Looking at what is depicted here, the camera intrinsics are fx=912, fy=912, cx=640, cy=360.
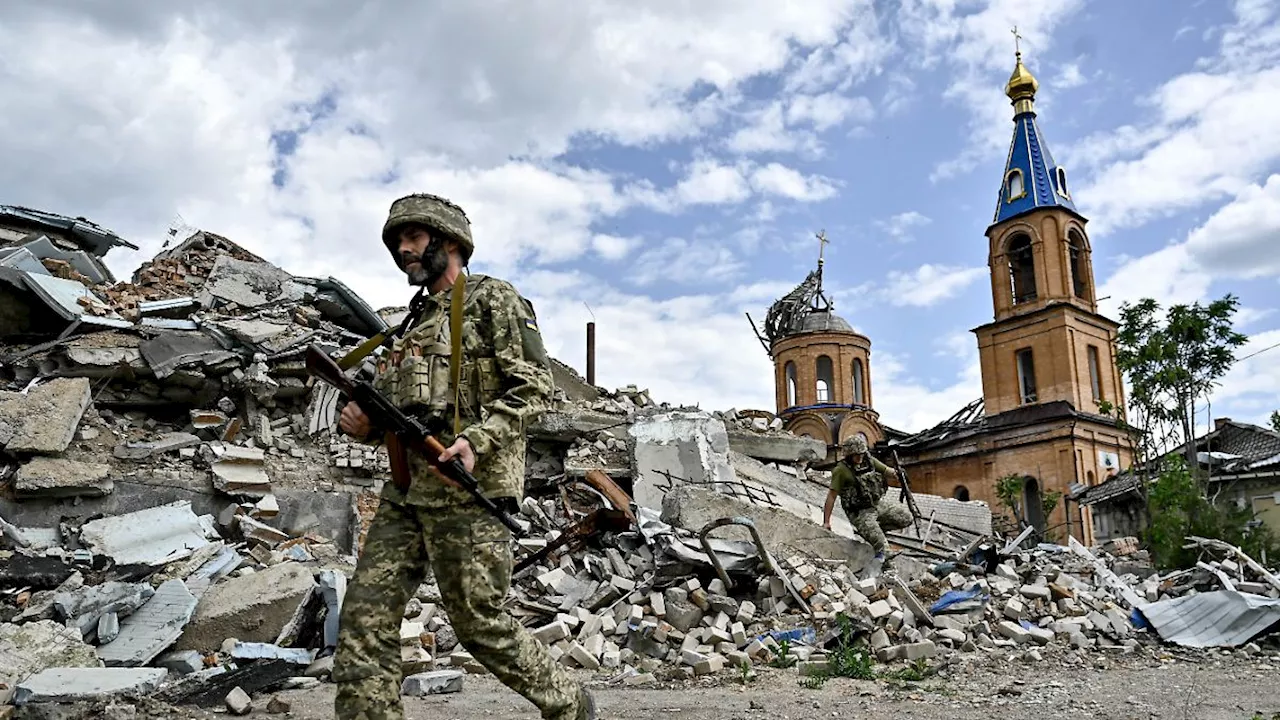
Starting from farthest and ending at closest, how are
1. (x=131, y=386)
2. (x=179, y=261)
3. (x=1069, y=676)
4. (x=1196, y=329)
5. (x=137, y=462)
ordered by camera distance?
(x=1196, y=329)
(x=179, y=261)
(x=131, y=386)
(x=137, y=462)
(x=1069, y=676)

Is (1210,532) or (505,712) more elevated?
(1210,532)

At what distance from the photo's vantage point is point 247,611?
5422 millimetres

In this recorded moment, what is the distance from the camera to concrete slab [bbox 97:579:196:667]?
505 cm

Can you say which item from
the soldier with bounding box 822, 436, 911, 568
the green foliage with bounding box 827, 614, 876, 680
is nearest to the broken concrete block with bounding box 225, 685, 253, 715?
the green foliage with bounding box 827, 614, 876, 680

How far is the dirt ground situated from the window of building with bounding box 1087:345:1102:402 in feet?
84.4

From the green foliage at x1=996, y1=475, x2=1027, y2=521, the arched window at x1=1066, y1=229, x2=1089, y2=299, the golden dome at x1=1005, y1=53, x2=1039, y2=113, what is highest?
the golden dome at x1=1005, y1=53, x2=1039, y2=113

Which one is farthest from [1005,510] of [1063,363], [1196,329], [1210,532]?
[1210,532]

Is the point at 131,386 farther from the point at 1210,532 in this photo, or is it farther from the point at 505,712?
the point at 1210,532

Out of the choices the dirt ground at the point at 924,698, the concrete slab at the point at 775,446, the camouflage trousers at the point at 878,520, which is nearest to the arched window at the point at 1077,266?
the concrete slab at the point at 775,446

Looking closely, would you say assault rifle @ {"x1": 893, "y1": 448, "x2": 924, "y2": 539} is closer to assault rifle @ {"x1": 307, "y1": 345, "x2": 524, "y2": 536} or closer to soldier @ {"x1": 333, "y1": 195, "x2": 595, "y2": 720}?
soldier @ {"x1": 333, "y1": 195, "x2": 595, "y2": 720}

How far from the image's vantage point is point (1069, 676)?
5.34 meters

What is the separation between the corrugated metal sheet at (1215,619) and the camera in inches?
266

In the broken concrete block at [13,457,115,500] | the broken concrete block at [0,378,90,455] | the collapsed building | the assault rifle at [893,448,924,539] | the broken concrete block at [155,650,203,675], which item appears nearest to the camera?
the broken concrete block at [155,650,203,675]

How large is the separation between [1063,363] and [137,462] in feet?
88.0
